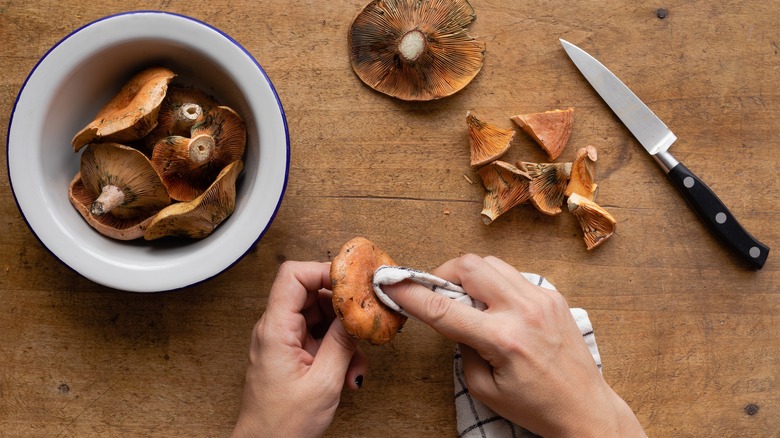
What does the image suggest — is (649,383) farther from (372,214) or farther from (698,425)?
(372,214)

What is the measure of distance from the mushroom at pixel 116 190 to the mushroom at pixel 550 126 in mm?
707

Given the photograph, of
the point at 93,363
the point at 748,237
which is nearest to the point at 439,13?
the point at 748,237

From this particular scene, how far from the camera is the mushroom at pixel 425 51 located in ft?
4.08

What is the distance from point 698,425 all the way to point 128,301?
1.22 meters

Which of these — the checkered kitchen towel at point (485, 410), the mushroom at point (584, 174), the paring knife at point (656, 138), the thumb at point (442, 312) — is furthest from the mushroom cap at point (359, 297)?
the paring knife at point (656, 138)

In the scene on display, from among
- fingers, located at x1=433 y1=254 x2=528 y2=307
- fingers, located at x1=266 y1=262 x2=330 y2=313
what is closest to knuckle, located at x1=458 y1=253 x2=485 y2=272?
fingers, located at x1=433 y1=254 x2=528 y2=307

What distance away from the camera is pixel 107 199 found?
39.7 inches

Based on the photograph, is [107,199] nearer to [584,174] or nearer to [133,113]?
[133,113]

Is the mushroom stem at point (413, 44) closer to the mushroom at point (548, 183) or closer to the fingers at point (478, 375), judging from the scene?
the mushroom at point (548, 183)

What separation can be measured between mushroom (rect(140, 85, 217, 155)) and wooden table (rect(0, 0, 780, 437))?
208 mm

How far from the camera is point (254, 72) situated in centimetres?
102

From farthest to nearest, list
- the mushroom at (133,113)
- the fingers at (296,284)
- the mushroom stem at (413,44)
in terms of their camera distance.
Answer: the mushroom stem at (413,44)
the fingers at (296,284)
the mushroom at (133,113)

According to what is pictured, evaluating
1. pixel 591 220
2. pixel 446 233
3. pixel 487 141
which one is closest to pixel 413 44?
pixel 487 141

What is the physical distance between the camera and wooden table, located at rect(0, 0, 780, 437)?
1261 millimetres
